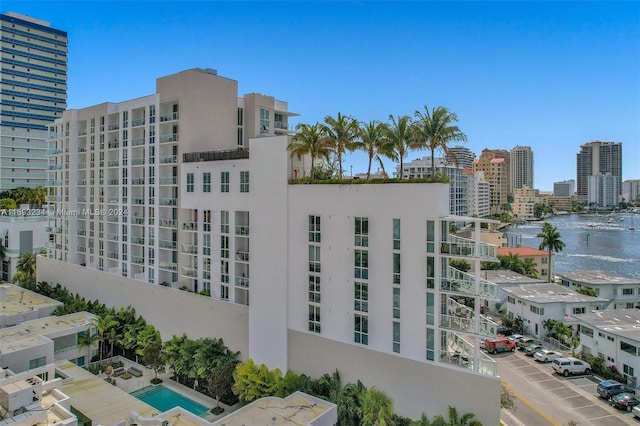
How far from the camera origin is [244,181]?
26.7 meters

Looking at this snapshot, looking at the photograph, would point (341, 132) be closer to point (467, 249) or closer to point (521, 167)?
point (467, 249)

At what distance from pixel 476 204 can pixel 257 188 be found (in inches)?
3879

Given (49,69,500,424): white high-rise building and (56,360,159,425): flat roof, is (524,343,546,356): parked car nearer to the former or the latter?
(49,69,500,424): white high-rise building

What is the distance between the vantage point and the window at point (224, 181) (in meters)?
27.7

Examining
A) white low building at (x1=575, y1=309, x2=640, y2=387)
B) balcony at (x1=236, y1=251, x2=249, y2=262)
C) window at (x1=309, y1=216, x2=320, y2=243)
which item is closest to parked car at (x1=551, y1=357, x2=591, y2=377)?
white low building at (x1=575, y1=309, x2=640, y2=387)

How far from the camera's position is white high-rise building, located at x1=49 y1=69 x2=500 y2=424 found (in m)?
19.5

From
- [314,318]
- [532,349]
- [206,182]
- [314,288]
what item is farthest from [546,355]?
[206,182]

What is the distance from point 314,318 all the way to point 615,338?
2225 centimetres

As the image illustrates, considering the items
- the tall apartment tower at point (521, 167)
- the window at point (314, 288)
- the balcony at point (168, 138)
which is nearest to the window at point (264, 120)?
the balcony at point (168, 138)

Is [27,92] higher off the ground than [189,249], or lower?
higher

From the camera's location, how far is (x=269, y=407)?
19000 millimetres

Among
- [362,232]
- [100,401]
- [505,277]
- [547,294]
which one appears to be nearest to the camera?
[362,232]

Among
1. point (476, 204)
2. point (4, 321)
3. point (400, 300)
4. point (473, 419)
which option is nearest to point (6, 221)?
point (4, 321)

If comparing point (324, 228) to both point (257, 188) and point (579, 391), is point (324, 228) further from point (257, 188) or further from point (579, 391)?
point (579, 391)
